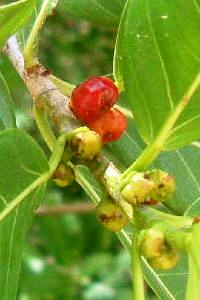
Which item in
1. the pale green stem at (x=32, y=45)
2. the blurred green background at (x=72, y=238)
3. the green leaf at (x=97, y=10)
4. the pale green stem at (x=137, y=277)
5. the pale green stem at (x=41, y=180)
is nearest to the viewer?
the pale green stem at (x=137, y=277)

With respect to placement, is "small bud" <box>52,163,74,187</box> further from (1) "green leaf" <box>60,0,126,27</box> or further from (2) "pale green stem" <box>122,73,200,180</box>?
(1) "green leaf" <box>60,0,126,27</box>

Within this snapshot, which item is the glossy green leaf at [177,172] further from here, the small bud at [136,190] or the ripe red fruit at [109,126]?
the small bud at [136,190]

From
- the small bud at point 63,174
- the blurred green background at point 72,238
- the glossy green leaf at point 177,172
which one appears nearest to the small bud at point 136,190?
the small bud at point 63,174

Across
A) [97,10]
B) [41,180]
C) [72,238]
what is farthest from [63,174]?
[72,238]

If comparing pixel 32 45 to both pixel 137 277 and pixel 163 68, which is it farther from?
pixel 137 277

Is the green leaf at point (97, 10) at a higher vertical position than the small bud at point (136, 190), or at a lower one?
higher

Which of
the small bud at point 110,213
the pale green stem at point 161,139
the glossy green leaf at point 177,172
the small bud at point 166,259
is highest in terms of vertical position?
the pale green stem at point 161,139

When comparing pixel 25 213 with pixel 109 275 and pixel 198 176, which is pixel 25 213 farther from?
pixel 109 275

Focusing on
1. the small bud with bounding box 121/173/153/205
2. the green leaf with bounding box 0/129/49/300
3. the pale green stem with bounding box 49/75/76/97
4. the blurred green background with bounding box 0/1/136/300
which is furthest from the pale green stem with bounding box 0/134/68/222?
the blurred green background with bounding box 0/1/136/300
